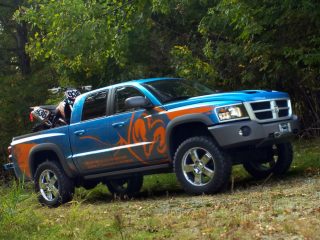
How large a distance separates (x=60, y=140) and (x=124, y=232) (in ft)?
14.7

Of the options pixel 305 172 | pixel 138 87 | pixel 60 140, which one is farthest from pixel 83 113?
pixel 305 172

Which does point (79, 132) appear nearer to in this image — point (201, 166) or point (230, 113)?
Answer: point (201, 166)

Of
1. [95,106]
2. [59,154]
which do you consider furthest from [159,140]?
[59,154]

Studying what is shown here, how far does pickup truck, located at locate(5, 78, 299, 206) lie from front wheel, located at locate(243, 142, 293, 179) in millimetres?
16

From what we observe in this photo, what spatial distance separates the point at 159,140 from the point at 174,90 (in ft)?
3.26

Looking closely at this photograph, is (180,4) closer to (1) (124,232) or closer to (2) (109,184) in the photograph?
(2) (109,184)

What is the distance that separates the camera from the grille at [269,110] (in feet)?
27.1

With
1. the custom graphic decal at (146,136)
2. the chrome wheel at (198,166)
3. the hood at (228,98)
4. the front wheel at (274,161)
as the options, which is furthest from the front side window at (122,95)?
the front wheel at (274,161)

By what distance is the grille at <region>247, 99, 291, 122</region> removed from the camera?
8.27 metres

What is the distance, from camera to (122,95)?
9.65 m

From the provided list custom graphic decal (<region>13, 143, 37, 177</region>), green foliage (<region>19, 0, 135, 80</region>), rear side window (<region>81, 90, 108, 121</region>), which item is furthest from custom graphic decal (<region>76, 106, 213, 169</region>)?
green foliage (<region>19, 0, 135, 80</region>)

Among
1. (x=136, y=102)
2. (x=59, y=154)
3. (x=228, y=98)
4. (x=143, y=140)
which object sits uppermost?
(x=136, y=102)

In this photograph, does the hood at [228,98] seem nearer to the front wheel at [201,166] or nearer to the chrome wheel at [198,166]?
the front wheel at [201,166]

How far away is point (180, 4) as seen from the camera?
48.0 feet
